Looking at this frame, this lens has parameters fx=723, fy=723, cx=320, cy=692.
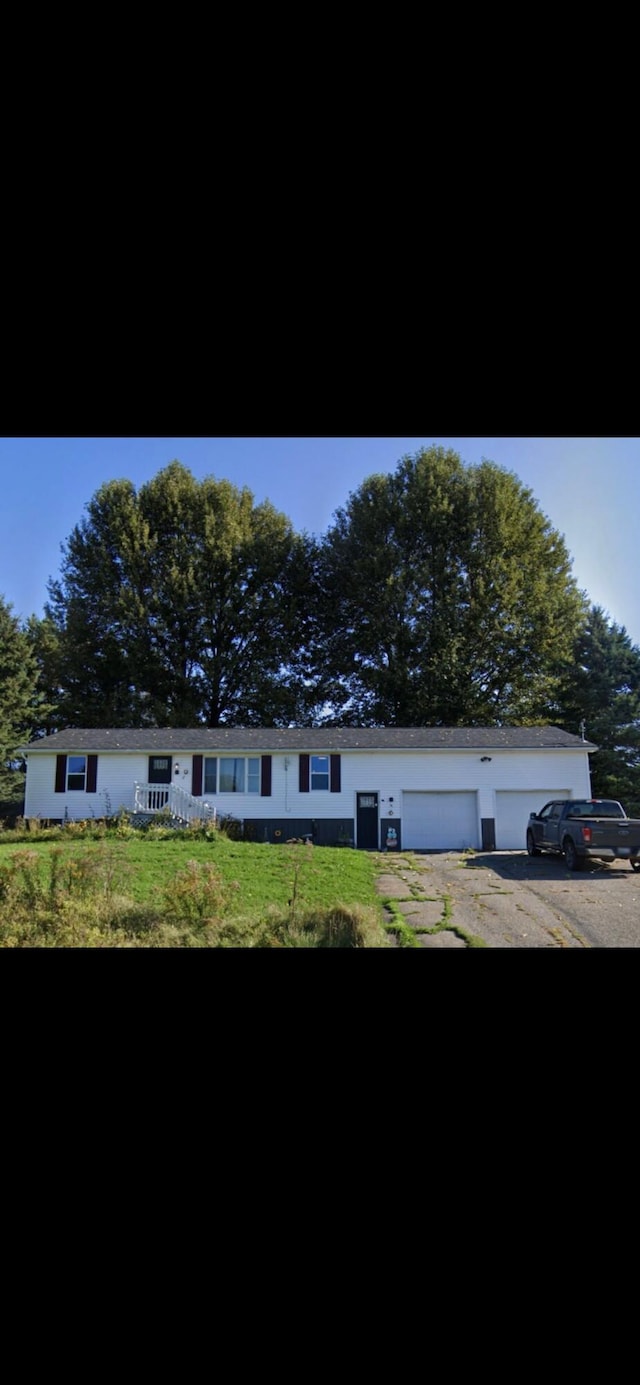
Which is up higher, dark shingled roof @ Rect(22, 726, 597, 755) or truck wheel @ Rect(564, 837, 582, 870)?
dark shingled roof @ Rect(22, 726, 597, 755)

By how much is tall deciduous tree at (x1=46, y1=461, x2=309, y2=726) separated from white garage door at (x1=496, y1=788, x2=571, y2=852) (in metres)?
9.23

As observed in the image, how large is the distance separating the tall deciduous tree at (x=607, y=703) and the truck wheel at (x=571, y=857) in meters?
8.72

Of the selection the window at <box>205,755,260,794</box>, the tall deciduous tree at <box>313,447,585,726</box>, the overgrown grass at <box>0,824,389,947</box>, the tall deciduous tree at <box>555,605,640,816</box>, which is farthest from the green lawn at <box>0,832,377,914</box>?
the tall deciduous tree at <box>313,447,585,726</box>

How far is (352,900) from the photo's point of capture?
787 centimetres

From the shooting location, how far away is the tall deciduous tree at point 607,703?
19531 millimetres

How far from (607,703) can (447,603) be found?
5.73m

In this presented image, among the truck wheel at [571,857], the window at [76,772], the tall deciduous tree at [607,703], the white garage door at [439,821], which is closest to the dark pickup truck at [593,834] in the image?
the truck wheel at [571,857]

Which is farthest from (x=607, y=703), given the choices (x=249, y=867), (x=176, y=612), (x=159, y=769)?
(x=249, y=867)

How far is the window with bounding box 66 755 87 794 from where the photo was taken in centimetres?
1603

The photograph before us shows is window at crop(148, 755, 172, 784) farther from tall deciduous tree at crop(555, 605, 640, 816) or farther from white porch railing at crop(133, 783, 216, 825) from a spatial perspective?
tall deciduous tree at crop(555, 605, 640, 816)
